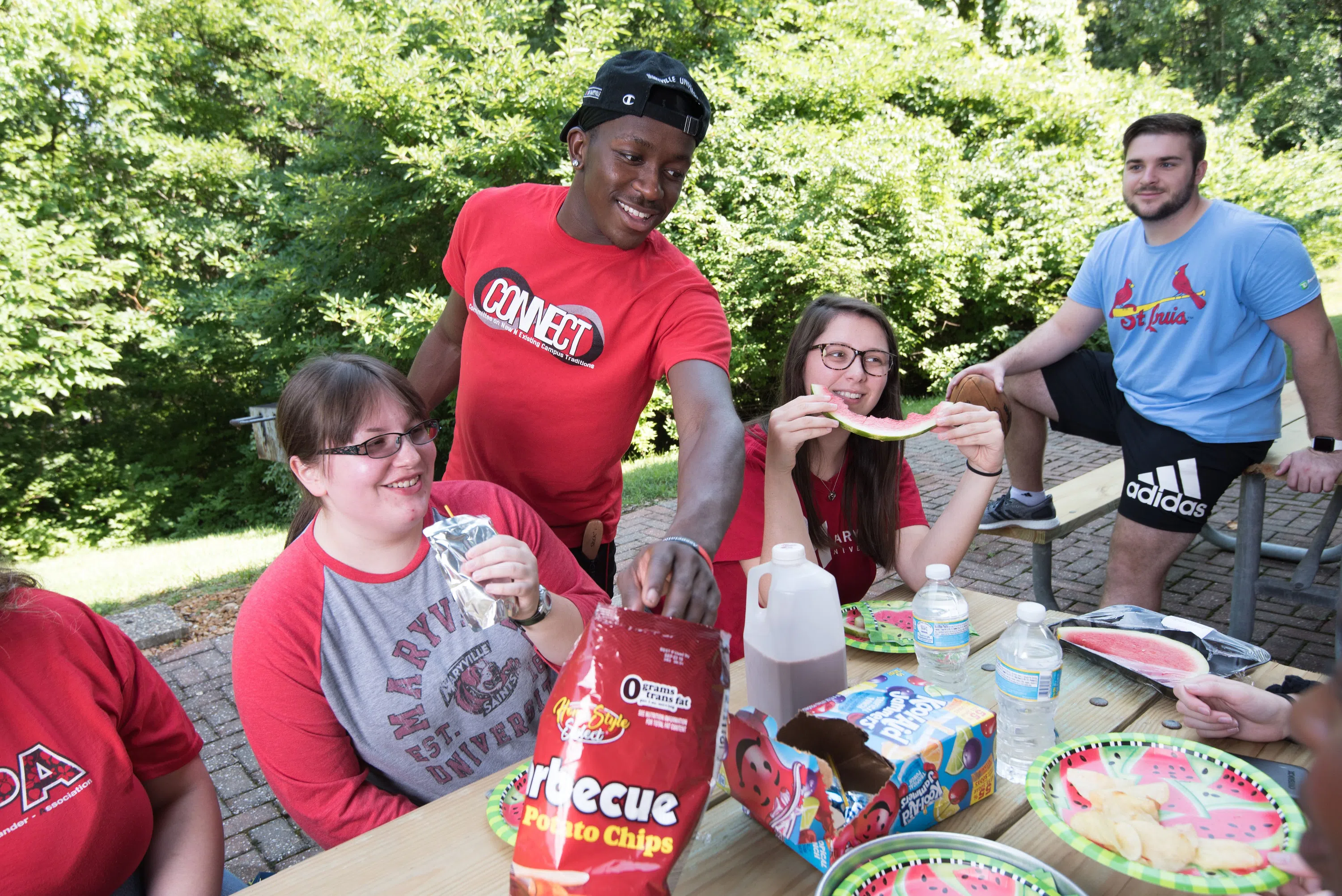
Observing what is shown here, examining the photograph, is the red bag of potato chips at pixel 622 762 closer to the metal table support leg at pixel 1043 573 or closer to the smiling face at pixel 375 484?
the smiling face at pixel 375 484

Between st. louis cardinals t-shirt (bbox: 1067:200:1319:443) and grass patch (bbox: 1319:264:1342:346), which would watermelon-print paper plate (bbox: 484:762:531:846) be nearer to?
st. louis cardinals t-shirt (bbox: 1067:200:1319:443)

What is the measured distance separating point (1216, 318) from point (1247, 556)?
124 centimetres

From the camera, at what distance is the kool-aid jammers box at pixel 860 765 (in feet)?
4.95

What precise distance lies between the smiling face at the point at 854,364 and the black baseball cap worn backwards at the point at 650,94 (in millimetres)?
838

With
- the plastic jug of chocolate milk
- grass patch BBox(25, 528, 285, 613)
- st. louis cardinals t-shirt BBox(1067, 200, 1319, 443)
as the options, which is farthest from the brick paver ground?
the plastic jug of chocolate milk

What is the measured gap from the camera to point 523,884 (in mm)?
1270

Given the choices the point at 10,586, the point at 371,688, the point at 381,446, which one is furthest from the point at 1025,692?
the point at 10,586

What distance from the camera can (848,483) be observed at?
10.3 feet

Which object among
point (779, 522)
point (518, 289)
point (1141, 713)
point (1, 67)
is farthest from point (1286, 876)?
point (1, 67)

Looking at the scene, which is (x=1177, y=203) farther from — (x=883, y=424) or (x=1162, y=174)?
(x=883, y=424)

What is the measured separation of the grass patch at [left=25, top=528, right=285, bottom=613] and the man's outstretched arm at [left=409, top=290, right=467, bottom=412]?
3.45 metres

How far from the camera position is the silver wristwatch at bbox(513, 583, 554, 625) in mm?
2012

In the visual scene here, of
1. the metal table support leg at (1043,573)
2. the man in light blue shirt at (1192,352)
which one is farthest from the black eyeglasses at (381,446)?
the metal table support leg at (1043,573)

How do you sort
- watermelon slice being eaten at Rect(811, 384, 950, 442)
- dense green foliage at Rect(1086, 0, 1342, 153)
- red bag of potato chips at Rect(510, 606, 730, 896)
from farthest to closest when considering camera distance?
dense green foliage at Rect(1086, 0, 1342, 153) < watermelon slice being eaten at Rect(811, 384, 950, 442) < red bag of potato chips at Rect(510, 606, 730, 896)
